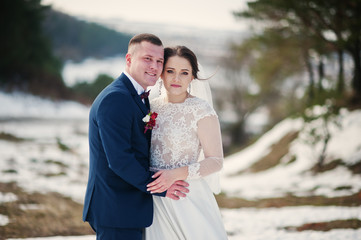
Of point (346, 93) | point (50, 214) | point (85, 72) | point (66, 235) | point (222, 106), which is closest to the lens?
point (66, 235)

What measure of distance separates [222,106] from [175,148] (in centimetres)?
3085

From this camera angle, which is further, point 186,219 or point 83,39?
point 83,39

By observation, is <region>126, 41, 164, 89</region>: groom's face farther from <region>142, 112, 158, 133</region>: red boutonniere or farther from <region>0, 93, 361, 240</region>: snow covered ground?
<region>0, 93, 361, 240</region>: snow covered ground

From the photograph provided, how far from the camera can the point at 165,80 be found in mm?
2646

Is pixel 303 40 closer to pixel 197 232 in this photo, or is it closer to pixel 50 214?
pixel 50 214

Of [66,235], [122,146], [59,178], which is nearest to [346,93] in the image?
[59,178]

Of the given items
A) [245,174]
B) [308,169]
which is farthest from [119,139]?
[245,174]

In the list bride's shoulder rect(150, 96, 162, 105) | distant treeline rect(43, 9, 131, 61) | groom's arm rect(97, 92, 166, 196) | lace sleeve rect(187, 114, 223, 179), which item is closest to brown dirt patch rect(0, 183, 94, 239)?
bride's shoulder rect(150, 96, 162, 105)

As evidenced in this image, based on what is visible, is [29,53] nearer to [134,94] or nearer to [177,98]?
[177,98]

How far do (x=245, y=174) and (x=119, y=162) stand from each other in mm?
12764

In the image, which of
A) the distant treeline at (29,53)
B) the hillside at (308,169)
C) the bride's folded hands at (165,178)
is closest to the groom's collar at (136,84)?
the bride's folded hands at (165,178)

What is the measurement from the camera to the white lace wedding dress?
2506mm

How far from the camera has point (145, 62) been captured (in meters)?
2.48

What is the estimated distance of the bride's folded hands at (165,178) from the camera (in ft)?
7.39
